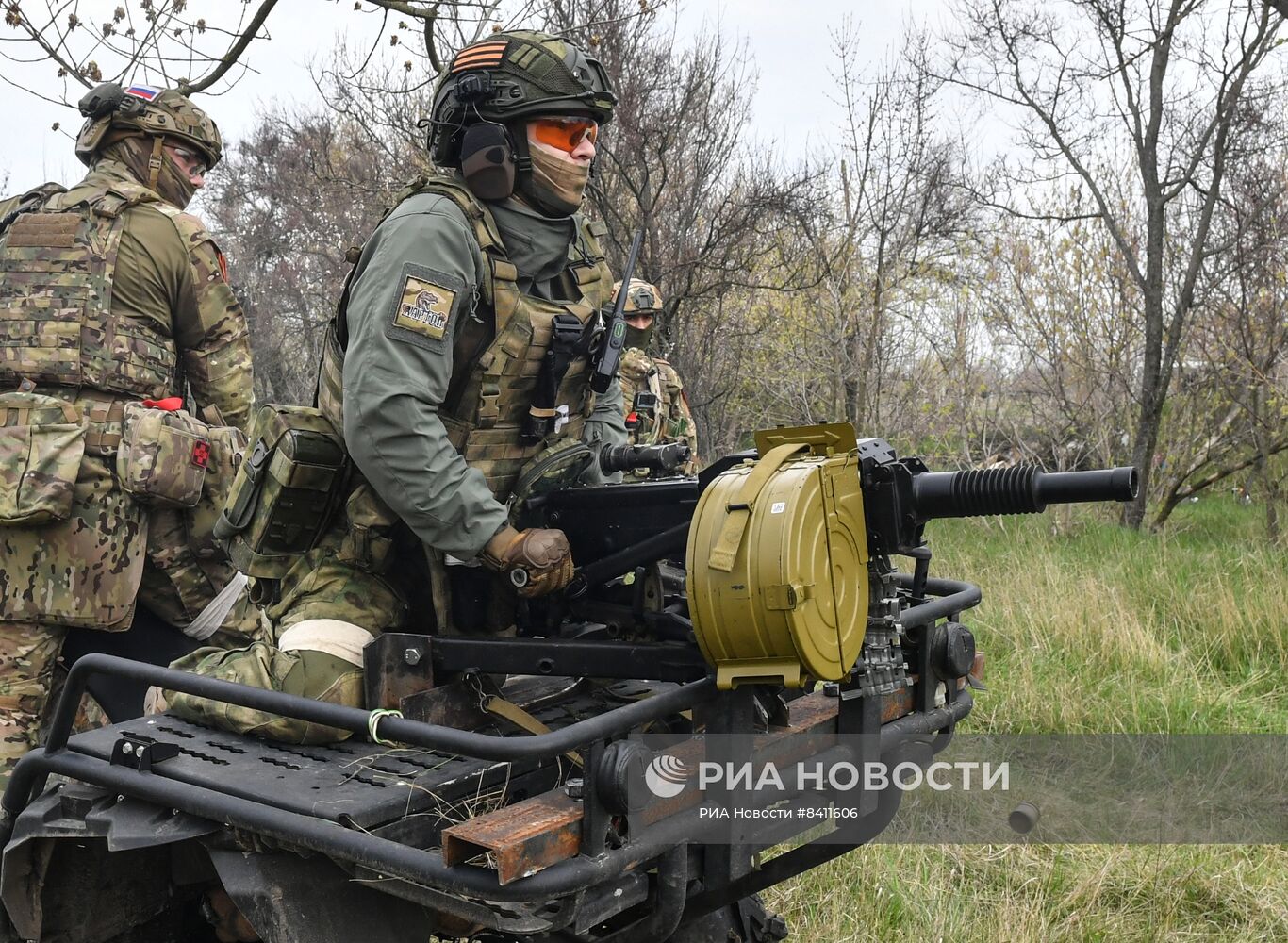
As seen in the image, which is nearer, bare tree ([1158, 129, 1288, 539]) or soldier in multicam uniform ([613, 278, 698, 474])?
soldier in multicam uniform ([613, 278, 698, 474])

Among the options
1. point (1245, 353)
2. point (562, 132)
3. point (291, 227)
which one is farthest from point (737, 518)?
point (291, 227)

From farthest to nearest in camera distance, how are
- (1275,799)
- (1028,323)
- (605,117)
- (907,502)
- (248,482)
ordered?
1. (1028,323)
2. (1275,799)
3. (605,117)
4. (248,482)
5. (907,502)

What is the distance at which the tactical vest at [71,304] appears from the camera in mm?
4453

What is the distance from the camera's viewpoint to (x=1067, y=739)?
18.4 feet

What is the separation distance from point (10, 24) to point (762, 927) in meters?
5.09

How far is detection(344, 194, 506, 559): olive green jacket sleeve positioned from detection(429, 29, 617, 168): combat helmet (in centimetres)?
49

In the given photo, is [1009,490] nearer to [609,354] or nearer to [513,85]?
[609,354]

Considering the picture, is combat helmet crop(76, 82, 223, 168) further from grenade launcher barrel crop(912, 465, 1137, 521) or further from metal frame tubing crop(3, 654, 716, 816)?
grenade launcher barrel crop(912, 465, 1137, 521)

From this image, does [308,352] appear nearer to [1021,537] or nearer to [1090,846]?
[1021,537]

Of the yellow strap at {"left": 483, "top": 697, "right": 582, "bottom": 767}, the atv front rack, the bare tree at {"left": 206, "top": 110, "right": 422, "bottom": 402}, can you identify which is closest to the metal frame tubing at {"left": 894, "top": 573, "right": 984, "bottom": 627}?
the atv front rack

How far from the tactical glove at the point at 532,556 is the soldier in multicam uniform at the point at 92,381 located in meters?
2.10

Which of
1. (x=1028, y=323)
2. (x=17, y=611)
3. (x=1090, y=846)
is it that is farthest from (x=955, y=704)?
(x=1028, y=323)

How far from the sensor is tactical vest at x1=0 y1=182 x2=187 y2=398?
4.45 meters

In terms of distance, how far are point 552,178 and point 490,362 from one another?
23.0 inches
